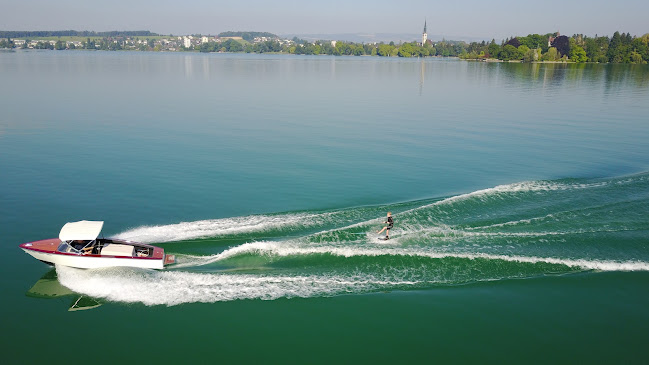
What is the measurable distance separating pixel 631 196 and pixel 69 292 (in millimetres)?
34425

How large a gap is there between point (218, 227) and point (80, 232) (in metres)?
7.24

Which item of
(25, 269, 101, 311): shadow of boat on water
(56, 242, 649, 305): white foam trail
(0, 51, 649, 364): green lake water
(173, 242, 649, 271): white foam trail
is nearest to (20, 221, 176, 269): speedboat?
(56, 242, 649, 305): white foam trail

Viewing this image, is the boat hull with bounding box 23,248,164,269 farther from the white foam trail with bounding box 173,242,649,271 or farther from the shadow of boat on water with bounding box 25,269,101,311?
the white foam trail with bounding box 173,242,649,271

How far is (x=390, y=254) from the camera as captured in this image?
80.0ft

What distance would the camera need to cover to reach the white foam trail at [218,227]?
1046 inches

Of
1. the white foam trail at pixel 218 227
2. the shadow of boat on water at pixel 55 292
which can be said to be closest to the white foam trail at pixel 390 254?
the white foam trail at pixel 218 227

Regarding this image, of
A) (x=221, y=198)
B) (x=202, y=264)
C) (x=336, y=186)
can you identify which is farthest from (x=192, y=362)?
(x=336, y=186)

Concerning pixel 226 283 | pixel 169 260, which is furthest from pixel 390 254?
pixel 169 260

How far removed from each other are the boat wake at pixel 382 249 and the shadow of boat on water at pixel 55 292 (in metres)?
0.33

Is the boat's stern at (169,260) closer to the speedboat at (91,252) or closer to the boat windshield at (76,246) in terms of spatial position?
the speedboat at (91,252)

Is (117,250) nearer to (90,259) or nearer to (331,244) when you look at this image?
(90,259)

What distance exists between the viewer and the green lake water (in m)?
19.4

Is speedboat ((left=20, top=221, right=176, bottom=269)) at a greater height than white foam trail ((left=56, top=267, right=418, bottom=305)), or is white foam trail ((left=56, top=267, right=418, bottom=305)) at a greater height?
speedboat ((left=20, top=221, right=176, bottom=269))

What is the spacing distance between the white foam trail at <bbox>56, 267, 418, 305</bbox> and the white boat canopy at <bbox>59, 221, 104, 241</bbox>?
1719 mm
